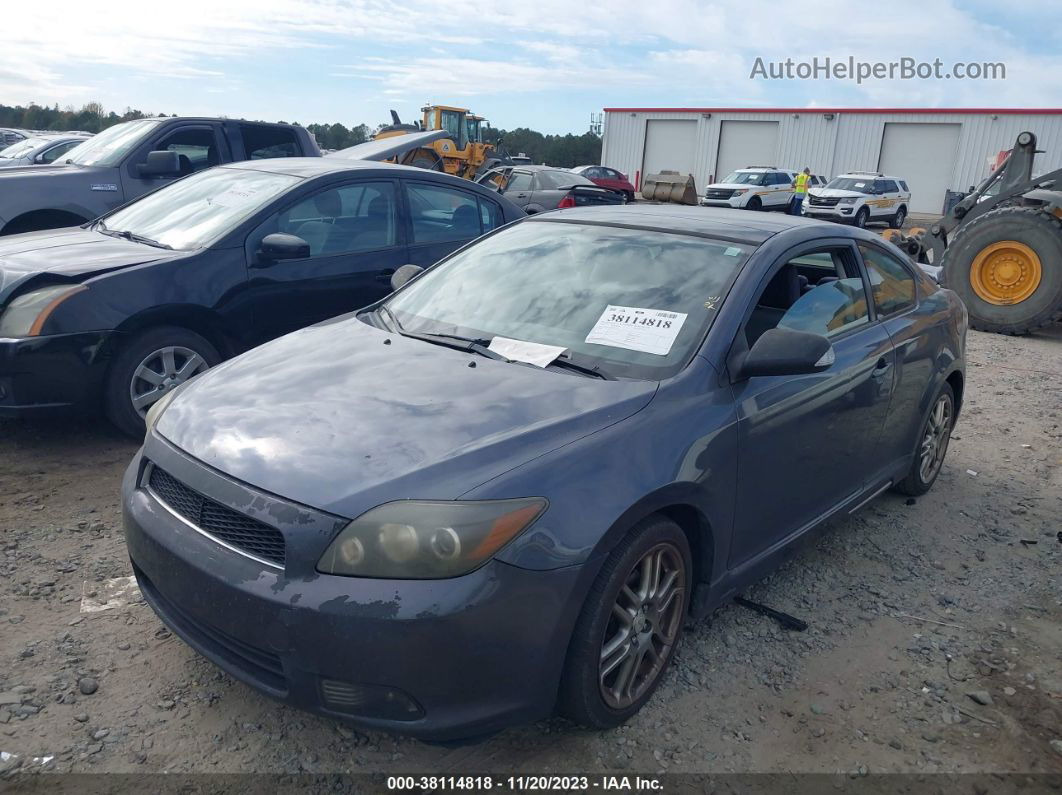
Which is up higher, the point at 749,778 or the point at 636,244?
the point at 636,244

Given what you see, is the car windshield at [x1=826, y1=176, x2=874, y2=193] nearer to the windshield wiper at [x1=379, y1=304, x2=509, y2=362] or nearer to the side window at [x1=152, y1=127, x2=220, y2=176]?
the side window at [x1=152, y1=127, x2=220, y2=176]

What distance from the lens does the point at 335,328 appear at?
3467mm

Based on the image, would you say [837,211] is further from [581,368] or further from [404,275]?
[581,368]

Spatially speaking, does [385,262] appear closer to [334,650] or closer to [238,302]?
[238,302]

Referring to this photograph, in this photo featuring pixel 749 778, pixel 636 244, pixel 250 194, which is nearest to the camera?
pixel 749 778

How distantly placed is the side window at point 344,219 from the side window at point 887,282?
10.1 ft

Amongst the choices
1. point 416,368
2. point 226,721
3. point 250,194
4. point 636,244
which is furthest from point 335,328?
point 250,194

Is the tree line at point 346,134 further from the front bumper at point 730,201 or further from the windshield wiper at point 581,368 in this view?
the windshield wiper at point 581,368

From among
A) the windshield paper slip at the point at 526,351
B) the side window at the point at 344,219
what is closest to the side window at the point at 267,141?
the side window at the point at 344,219

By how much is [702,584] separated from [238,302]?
3.34 meters

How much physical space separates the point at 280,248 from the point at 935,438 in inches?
156

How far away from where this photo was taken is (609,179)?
102 feet

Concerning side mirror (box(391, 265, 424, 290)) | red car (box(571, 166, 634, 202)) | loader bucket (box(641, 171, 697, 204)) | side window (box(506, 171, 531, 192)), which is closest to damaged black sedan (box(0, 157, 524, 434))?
side mirror (box(391, 265, 424, 290))

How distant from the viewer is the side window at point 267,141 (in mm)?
8391
